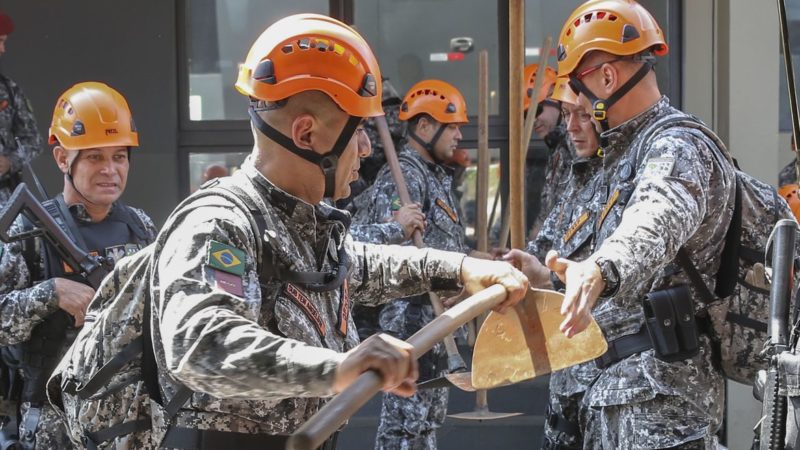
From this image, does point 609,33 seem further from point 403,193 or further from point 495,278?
point 403,193

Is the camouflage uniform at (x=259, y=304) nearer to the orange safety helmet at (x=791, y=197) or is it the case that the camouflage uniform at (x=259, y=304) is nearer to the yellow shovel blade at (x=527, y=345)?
the yellow shovel blade at (x=527, y=345)

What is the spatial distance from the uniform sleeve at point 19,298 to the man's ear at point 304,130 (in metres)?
2.26

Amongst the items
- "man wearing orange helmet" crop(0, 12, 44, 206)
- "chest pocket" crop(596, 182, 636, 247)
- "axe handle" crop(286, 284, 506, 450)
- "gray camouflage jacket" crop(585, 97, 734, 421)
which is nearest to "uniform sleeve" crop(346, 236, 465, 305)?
"gray camouflage jacket" crop(585, 97, 734, 421)

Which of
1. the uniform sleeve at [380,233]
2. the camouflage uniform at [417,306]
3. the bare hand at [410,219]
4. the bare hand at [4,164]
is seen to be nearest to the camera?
the uniform sleeve at [380,233]

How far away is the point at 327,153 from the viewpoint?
3.06 m

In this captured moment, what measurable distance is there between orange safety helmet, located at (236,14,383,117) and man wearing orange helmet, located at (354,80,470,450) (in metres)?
4.26

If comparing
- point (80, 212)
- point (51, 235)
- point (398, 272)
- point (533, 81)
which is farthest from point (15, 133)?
point (398, 272)

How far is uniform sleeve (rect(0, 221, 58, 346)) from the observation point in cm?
490

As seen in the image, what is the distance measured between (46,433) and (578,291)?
2.81m

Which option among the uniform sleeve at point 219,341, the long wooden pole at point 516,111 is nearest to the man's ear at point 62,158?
the long wooden pole at point 516,111

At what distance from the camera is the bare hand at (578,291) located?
10.3 feet

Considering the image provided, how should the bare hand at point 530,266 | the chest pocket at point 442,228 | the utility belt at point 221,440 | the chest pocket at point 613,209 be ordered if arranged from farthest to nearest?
the chest pocket at point 442,228, the bare hand at point 530,266, the chest pocket at point 613,209, the utility belt at point 221,440

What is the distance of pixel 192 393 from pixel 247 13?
5.98 metres

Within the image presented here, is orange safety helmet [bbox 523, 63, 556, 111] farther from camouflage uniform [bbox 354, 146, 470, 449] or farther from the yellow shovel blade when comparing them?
the yellow shovel blade
